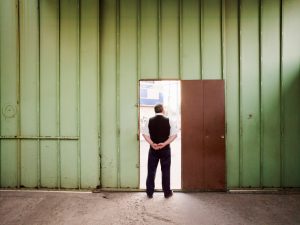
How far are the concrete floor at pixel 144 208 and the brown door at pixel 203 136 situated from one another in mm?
334

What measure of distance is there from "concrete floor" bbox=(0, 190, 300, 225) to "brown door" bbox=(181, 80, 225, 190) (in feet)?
1.10

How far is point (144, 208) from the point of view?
17.3ft

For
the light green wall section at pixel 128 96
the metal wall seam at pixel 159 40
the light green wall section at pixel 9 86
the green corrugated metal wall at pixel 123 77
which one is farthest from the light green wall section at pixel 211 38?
the light green wall section at pixel 9 86

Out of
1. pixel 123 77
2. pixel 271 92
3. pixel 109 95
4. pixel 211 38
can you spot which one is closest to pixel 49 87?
pixel 109 95

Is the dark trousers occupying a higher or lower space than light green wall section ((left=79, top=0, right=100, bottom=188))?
lower

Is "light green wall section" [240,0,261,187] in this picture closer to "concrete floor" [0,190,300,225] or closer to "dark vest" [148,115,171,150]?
"concrete floor" [0,190,300,225]

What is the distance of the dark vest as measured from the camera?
18.7 feet

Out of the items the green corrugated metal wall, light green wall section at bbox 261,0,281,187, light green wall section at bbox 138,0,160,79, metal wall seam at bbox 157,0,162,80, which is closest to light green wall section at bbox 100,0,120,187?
the green corrugated metal wall

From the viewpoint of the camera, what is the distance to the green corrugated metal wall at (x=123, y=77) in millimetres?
6262

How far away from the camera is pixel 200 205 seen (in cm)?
541

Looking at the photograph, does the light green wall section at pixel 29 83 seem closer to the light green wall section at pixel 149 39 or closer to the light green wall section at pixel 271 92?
the light green wall section at pixel 149 39

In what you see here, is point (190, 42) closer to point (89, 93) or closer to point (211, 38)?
point (211, 38)

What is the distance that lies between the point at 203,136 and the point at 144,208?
2066mm

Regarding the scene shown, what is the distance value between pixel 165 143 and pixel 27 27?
408cm
